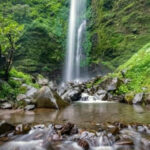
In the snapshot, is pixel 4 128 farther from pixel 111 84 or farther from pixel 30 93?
pixel 111 84

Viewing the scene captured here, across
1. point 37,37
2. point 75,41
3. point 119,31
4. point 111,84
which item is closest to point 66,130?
point 111,84

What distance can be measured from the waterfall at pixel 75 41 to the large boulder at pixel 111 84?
10.7 m

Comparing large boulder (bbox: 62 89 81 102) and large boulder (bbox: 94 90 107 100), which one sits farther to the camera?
large boulder (bbox: 62 89 81 102)

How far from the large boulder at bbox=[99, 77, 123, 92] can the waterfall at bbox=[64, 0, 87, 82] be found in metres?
10.7

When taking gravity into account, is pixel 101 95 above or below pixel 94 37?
below

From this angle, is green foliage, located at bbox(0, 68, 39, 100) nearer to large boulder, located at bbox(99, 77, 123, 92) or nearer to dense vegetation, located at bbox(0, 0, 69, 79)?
large boulder, located at bbox(99, 77, 123, 92)

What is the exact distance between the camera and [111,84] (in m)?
12.8

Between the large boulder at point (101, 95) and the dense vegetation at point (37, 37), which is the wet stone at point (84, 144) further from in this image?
the dense vegetation at point (37, 37)

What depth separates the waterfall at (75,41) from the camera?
80.9ft

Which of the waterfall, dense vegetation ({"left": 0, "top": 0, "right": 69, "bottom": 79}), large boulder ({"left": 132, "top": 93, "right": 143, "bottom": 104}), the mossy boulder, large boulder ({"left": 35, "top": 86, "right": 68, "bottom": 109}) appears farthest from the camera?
the waterfall

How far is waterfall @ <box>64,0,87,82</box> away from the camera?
80.9 feet

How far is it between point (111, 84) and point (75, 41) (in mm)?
15682

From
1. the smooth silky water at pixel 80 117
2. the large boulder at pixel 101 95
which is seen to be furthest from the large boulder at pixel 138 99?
the smooth silky water at pixel 80 117

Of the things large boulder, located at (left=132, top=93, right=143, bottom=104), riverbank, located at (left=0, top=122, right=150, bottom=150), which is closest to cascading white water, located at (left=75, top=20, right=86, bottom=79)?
large boulder, located at (left=132, top=93, right=143, bottom=104)
